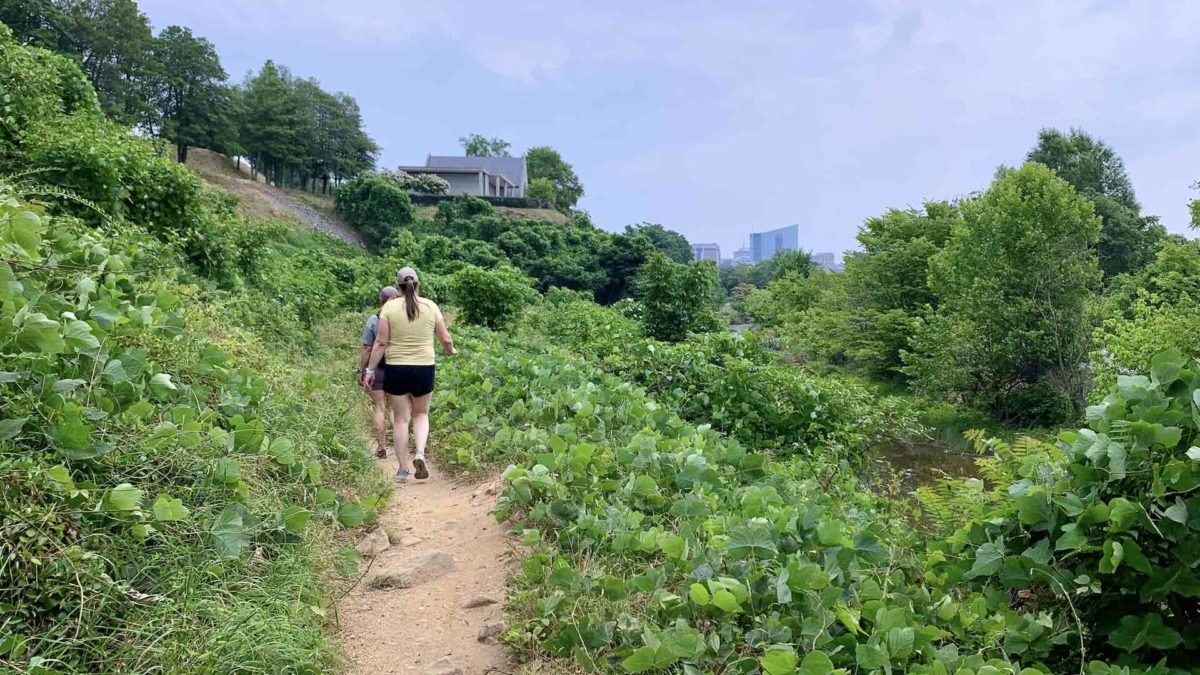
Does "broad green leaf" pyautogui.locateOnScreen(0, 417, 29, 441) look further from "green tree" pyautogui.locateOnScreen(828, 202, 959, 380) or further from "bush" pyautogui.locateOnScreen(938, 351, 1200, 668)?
"green tree" pyautogui.locateOnScreen(828, 202, 959, 380)

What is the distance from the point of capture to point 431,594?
142 inches

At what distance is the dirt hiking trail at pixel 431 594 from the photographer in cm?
302

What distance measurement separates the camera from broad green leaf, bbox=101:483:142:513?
2469 millimetres

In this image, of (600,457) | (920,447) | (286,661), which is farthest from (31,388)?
(920,447)

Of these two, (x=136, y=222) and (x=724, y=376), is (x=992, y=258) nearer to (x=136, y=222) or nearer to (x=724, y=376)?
(x=724, y=376)

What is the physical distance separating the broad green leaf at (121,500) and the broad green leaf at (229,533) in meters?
0.35

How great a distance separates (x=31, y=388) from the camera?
2.66 m

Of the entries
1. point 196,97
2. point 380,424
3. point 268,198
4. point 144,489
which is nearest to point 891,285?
point 380,424

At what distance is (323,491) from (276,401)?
1.28m

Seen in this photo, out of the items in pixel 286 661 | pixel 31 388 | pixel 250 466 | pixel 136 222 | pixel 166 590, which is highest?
pixel 136 222

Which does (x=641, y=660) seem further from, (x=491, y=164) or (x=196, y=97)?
(x=491, y=164)

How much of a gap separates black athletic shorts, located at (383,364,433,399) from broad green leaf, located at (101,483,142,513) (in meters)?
3.08

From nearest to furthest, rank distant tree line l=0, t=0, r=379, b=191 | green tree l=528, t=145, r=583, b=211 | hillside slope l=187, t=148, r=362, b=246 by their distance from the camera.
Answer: distant tree line l=0, t=0, r=379, b=191
hillside slope l=187, t=148, r=362, b=246
green tree l=528, t=145, r=583, b=211

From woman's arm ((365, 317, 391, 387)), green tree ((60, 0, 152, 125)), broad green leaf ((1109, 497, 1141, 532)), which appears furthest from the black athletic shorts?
green tree ((60, 0, 152, 125))
